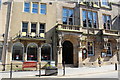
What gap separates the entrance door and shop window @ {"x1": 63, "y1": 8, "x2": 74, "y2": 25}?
3180 millimetres

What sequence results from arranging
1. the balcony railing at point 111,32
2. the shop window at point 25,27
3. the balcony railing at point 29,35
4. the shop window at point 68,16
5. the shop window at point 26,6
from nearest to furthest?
the balcony railing at point 29,35
the shop window at point 25,27
the shop window at point 26,6
the shop window at point 68,16
the balcony railing at point 111,32

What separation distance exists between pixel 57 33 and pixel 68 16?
3.90 metres

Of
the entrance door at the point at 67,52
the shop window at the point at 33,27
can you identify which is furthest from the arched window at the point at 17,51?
the entrance door at the point at 67,52

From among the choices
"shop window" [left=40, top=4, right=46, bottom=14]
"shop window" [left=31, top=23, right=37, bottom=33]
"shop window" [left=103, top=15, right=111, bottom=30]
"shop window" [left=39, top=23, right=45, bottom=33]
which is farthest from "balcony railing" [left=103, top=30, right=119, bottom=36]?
"shop window" [left=31, top=23, right=37, bottom=33]

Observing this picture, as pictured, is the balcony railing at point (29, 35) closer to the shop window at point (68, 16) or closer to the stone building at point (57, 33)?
the stone building at point (57, 33)

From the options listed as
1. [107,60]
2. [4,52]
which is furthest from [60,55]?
[107,60]

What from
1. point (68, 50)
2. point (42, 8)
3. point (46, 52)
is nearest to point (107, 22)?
point (68, 50)

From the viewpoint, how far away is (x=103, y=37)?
65.7ft

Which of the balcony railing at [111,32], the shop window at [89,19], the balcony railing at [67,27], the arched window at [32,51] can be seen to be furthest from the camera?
the shop window at [89,19]

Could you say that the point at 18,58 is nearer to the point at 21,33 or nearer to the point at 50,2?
the point at 21,33

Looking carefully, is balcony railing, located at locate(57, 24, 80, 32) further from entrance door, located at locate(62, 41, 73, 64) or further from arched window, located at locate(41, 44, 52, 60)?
arched window, located at locate(41, 44, 52, 60)

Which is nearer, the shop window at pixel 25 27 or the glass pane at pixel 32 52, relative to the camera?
the glass pane at pixel 32 52

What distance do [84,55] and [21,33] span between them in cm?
931

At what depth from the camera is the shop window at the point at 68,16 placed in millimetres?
19550
